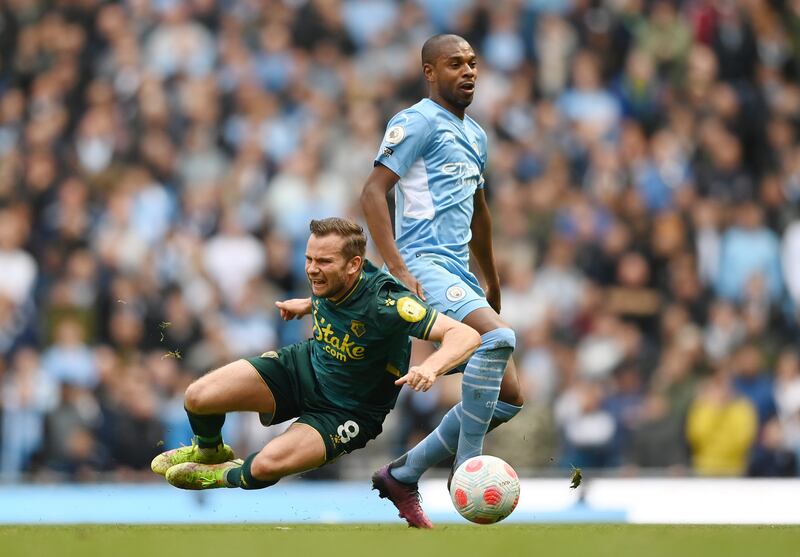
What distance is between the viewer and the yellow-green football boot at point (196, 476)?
9336 mm

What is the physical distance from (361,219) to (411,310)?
752cm

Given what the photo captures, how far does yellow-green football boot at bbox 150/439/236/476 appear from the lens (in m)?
9.46

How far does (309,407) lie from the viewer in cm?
938

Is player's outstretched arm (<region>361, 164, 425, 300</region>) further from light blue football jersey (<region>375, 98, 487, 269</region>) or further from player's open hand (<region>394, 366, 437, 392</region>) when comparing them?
player's open hand (<region>394, 366, 437, 392</region>)

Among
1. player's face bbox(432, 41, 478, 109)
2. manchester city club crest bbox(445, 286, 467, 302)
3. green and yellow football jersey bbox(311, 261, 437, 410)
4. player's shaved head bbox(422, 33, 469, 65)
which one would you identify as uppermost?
player's shaved head bbox(422, 33, 469, 65)

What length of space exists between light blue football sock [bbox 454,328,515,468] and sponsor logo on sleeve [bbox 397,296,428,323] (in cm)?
44

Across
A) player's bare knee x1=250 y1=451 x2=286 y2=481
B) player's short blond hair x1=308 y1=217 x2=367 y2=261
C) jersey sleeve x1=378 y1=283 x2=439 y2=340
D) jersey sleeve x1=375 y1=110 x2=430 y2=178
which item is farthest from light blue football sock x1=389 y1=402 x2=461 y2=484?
jersey sleeve x1=375 y1=110 x2=430 y2=178

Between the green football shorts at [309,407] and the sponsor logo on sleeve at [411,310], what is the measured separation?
0.84 metres

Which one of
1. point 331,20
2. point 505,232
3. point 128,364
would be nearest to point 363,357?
point 128,364

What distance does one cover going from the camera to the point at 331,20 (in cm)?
1858

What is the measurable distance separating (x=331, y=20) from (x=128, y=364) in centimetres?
559
